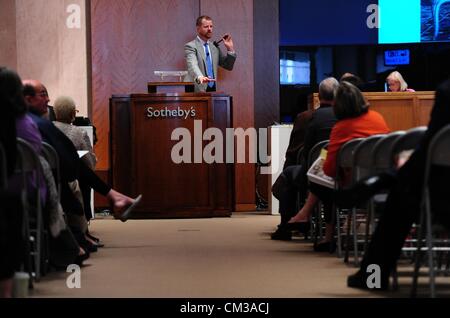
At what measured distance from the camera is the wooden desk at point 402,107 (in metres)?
9.24

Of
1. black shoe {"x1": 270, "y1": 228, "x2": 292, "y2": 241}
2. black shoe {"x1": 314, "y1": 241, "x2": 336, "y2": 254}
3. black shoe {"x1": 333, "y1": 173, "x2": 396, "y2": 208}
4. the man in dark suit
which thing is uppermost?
the man in dark suit

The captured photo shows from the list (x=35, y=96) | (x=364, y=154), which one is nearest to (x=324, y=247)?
(x=364, y=154)

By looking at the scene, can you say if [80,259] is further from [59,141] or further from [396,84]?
[396,84]

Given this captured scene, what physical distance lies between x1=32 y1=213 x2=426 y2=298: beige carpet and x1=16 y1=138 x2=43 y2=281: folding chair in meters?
0.20

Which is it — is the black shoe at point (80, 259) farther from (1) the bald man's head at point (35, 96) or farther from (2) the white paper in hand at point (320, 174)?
(2) the white paper in hand at point (320, 174)

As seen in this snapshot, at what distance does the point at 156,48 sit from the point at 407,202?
289 inches

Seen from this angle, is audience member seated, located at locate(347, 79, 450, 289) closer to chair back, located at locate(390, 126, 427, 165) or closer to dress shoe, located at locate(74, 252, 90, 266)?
chair back, located at locate(390, 126, 427, 165)

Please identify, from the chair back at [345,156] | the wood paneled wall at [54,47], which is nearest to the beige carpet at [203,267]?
the chair back at [345,156]

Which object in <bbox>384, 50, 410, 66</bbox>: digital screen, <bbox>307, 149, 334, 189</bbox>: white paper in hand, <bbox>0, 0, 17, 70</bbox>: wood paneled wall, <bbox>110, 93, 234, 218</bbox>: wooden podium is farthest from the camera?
<bbox>384, 50, 410, 66</bbox>: digital screen

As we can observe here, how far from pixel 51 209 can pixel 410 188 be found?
6.17 feet

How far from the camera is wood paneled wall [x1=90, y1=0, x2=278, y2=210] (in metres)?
11.5

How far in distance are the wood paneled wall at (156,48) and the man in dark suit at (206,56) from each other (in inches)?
16.1

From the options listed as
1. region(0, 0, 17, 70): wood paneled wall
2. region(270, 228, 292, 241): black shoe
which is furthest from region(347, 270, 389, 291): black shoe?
region(0, 0, 17, 70): wood paneled wall

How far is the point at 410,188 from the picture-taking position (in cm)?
447
